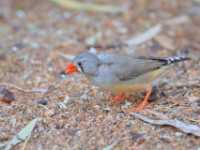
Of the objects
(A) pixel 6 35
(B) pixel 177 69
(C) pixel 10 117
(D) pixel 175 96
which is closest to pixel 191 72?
(B) pixel 177 69

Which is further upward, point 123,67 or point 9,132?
point 123,67

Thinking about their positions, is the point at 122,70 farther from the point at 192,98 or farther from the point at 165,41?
the point at 165,41

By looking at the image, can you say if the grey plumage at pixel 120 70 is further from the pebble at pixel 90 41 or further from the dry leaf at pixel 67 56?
the pebble at pixel 90 41

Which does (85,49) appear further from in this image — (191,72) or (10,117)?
(10,117)

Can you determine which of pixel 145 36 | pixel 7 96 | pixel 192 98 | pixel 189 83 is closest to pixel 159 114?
pixel 192 98

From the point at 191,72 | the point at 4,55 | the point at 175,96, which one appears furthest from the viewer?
the point at 4,55

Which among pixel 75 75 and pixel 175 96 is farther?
pixel 75 75
